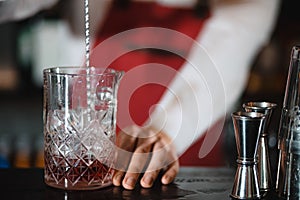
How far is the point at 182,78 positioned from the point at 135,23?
0.78 feet

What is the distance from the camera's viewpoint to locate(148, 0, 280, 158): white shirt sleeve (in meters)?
2.08

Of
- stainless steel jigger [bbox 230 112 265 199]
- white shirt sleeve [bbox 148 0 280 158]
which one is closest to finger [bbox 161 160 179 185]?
stainless steel jigger [bbox 230 112 265 199]

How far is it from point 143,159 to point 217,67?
47.3 inches

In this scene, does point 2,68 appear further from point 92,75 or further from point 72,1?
point 92,75

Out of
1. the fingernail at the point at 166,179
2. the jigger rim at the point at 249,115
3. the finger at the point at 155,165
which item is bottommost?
the fingernail at the point at 166,179

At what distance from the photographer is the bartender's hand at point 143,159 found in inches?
37.5

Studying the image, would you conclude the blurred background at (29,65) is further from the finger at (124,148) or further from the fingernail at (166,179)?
the fingernail at (166,179)

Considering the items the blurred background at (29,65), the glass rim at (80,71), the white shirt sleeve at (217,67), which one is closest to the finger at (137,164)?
the glass rim at (80,71)

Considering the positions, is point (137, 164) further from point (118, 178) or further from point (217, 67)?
point (217, 67)

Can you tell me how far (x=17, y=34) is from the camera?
213 centimetres

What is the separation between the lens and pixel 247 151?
88 centimetres

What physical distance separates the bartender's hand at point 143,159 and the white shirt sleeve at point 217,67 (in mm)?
958

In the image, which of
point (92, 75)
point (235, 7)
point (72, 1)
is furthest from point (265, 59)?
point (92, 75)

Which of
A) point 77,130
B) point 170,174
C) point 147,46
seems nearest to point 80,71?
point 77,130
